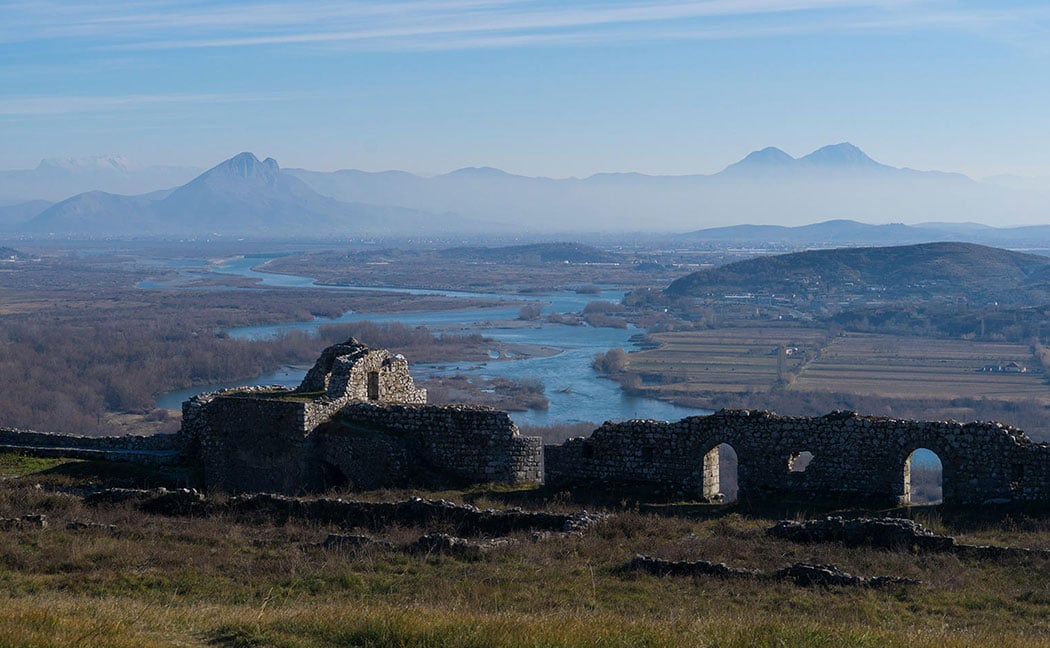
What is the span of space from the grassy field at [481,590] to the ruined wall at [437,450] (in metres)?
3.81

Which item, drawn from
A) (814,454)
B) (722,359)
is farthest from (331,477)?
(722,359)

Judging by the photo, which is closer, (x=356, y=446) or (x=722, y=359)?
(x=356, y=446)

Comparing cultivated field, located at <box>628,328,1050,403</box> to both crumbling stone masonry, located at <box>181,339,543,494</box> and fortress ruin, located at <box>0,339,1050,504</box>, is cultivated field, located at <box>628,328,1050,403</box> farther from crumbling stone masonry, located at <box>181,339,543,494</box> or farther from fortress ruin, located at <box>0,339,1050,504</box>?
crumbling stone masonry, located at <box>181,339,543,494</box>

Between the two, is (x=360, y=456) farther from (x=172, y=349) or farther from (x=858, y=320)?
(x=858, y=320)

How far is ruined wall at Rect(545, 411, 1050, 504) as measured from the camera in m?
17.8

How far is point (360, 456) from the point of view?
20.6 m

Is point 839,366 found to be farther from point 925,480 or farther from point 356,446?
point 356,446

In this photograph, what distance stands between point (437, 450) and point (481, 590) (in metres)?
8.47

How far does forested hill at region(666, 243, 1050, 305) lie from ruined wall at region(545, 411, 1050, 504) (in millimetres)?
116758

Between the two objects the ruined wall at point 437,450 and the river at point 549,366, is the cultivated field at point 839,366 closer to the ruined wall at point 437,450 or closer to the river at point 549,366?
the river at point 549,366

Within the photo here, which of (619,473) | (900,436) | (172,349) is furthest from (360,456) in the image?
(172,349)

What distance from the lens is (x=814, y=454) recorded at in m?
19.0

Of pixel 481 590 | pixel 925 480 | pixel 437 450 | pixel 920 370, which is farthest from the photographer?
pixel 920 370

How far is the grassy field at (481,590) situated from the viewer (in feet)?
33.0
